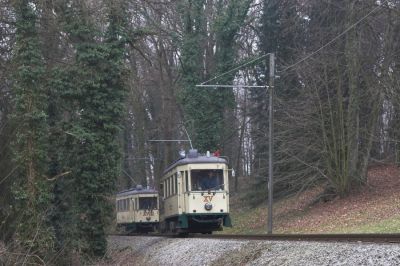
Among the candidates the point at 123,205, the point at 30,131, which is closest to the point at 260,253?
the point at 30,131

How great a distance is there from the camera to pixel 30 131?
71.6ft

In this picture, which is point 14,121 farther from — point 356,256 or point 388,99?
point 388,99

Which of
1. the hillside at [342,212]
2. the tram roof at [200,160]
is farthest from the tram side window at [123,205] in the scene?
the tram roof at [200,160]

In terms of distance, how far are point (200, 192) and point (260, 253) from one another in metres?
A: 8.91

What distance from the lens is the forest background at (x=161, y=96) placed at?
21.4m

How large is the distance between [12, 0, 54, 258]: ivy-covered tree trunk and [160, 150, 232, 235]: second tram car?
4.59 metres

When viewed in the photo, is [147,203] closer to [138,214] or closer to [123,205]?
[138,214]

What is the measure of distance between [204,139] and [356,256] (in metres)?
27.8

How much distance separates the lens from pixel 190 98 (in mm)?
39094

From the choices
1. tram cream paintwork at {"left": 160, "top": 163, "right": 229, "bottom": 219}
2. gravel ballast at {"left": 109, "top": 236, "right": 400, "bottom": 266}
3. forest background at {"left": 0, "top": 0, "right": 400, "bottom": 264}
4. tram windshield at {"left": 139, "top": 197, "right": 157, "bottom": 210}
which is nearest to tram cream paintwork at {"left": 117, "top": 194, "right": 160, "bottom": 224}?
tram windshield at {"left": 139, "top": 197, "right": 157, "bottom": 210}

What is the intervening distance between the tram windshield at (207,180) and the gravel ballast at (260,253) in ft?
7.40

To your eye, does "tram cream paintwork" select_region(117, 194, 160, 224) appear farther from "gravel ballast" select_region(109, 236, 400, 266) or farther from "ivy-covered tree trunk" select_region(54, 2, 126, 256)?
"gravel ballast" select_region(109, 236, 400, 266)

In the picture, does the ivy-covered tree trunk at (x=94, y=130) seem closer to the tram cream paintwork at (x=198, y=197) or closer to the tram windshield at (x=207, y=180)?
the tram cream paintwork at (x=198, y=197)

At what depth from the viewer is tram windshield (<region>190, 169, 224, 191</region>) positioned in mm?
23103
